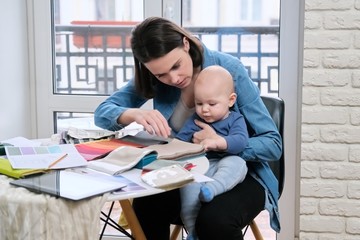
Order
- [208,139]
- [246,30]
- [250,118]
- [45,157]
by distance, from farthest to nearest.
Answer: [246,30] → [250,118] → [208,139] → [45,157]

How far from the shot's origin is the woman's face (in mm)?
1600

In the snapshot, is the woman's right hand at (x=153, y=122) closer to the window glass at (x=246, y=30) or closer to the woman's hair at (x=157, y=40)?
the woman's hair at (x=157, y=40)

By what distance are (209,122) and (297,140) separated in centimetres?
75

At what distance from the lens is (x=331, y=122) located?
6.42 ft

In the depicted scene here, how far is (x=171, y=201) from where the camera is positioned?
1622mm

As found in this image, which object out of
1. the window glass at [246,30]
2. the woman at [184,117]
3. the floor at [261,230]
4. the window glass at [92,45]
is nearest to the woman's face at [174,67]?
the woman at [184,117]

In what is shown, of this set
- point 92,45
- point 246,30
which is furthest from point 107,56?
point 246,30

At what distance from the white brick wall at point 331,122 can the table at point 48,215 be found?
998 millimetres

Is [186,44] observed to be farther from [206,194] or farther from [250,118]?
[206,194]

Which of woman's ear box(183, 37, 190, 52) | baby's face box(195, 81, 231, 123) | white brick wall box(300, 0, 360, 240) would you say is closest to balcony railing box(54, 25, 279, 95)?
white brick wall box(300, 0, 360, 240)

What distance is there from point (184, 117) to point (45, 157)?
1.76 ft

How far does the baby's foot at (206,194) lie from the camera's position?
1.39 metres

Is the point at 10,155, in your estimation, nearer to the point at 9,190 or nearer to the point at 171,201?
the point at 9,190

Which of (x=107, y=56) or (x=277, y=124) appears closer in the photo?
(x=277, y=124)
